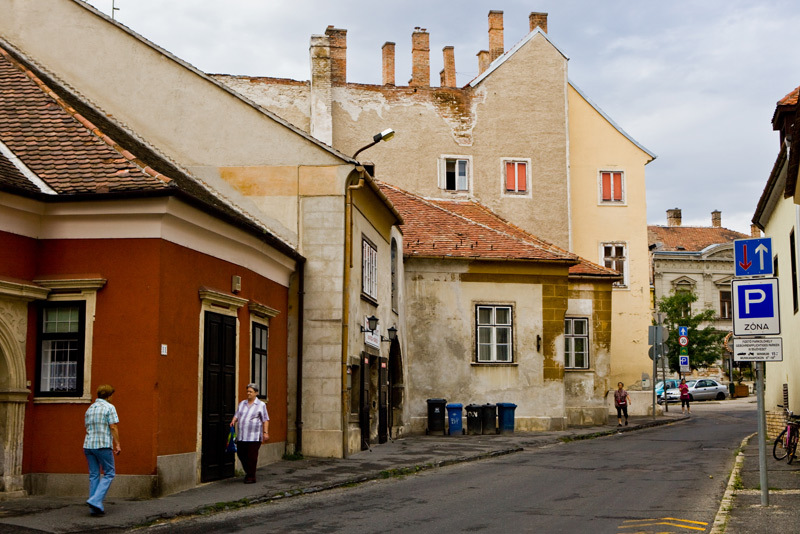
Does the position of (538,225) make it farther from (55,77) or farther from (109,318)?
(109,318)

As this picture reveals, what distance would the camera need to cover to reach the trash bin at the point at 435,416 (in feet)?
94.1

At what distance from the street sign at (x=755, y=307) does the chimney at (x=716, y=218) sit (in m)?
78.9

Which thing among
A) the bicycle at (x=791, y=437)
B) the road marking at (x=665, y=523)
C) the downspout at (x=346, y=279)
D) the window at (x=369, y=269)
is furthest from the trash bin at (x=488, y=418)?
the road marking at (x=665, y=523)

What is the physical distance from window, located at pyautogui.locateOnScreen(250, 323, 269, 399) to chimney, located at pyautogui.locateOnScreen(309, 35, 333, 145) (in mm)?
19665

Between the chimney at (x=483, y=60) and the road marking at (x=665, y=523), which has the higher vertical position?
the chimney at (x=483, y=60)

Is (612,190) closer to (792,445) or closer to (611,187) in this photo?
(611,187)

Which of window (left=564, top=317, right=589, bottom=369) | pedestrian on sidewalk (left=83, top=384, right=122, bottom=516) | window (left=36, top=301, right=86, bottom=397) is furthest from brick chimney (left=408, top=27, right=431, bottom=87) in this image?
pedestrian on sidewalk (left=83, top=384, right=122, bottom=516)

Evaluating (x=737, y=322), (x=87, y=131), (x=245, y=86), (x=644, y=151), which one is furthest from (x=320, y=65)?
(x=737, y=322)

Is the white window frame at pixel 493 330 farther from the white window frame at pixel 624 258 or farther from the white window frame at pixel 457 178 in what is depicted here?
the white window frame at pixel 624 258

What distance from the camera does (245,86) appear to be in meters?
38.2

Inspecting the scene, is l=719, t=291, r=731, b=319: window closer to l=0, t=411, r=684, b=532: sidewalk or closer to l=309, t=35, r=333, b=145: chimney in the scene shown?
l=309, t=35, r=333, b=145: chimney

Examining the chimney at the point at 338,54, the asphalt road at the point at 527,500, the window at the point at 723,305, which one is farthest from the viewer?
the window at the point at 723,305

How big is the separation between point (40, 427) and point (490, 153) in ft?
91.3

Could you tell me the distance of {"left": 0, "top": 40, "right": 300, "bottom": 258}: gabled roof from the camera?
14.8 metres
